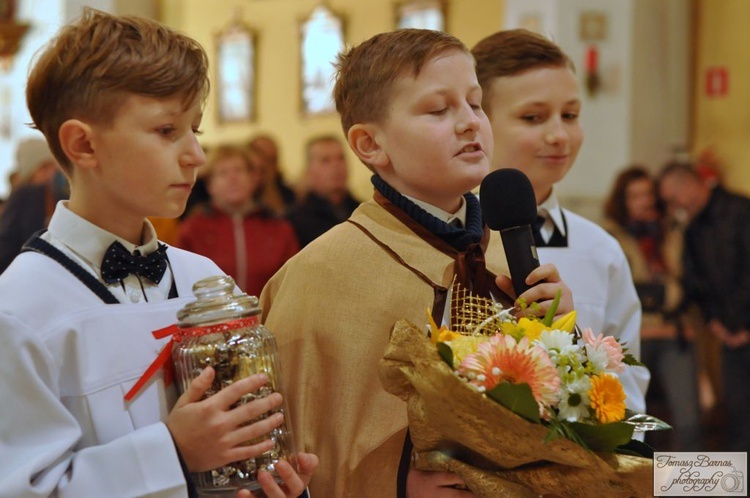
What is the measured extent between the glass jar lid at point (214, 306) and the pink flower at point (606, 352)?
63 centimetres

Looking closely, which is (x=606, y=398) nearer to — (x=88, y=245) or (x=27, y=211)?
(x=88, y=245)

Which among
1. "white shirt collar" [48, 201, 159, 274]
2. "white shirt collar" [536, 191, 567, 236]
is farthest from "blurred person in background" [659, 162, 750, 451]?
"white shirt collar" [48, 201, 159, 274]

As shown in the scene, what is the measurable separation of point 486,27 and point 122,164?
10.8m

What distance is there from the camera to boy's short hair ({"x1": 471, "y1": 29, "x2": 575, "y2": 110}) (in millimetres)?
3094

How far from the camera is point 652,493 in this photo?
6.50ft

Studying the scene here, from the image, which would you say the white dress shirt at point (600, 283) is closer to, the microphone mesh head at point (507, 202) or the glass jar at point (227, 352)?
the microphone mesh head at point (507, 202)

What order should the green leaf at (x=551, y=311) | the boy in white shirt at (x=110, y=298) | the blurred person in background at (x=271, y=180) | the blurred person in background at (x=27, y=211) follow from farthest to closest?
the blurred person in background at (x=271, y=180)
the blurred person in background at (x=27, y=211)
the green leaf at (x=551, y=311)
the boy in white shirt at (x=110, y=298)

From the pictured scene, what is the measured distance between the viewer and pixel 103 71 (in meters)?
2.09

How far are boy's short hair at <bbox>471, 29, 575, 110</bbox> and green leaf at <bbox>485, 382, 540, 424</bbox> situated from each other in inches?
58.3

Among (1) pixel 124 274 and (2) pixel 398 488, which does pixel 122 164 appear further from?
(2) pixel 398 488

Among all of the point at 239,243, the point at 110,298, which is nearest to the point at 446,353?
the point at 110,298

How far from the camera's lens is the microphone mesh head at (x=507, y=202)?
2158 millimetres

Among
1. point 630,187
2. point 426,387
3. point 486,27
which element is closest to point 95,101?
point 426,387

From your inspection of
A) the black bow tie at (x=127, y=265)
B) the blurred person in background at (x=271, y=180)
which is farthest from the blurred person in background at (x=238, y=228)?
the black bow tie at (x=127, y=265)
